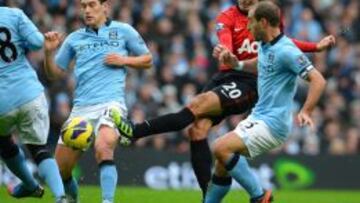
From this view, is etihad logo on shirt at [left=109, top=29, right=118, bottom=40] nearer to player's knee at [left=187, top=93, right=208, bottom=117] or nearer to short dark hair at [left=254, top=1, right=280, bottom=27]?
player's knee at [left=187, top=93, right=208, bottom=117]

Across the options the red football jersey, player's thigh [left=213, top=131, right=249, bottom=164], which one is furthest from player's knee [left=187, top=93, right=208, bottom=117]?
player's thigh [left=213, top=131, right=249, bottom=164]

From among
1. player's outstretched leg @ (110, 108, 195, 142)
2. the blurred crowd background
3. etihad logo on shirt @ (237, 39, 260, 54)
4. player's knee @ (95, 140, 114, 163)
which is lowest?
the blurred crowd background

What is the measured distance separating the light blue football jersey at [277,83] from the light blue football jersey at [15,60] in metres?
2.26

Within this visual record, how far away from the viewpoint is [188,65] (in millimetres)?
21500

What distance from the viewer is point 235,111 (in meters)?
12.4

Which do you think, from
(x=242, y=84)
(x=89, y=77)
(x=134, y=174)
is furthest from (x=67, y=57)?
(x=134, y=174)

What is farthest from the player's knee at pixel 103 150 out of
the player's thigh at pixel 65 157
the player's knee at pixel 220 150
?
the player's knee at pixel 220 150

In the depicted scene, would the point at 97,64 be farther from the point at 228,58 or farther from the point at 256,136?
the point at 256,136

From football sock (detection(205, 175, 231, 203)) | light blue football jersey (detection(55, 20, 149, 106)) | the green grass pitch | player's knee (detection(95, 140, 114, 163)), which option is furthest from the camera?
the green grass pitch

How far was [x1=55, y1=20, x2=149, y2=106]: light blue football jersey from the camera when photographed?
11.8 metres

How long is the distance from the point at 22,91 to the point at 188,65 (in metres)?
10.1

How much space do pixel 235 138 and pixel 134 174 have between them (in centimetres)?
831

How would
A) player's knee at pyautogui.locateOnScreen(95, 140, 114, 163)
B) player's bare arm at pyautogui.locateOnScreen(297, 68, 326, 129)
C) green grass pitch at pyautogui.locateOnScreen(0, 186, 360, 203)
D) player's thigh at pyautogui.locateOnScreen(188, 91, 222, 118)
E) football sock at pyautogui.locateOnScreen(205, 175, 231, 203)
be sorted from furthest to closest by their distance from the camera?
green grass pitch at pyautogui.locateOnScreen(0, 186, 360, 203)
player's thigh at pyautogui.locateOnScreen(188, 91, 222, 118)
football sock at pyautogui.locateOnScreen(205, 175, 231, 203)
player's knee at pyautogui.locateOnScreen(95, 140, 114, 163)
player's bare arm at pyautogui.locateOnScreen(297, 68, 326, 129)

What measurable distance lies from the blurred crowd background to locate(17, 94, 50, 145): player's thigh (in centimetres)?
771
